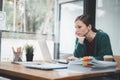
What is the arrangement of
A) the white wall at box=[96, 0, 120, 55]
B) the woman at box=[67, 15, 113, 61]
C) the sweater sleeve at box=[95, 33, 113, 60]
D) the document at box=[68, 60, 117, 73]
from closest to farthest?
the document at box=[68, 60, 117, 73]
the sweater sleeve at box=[95, 33, 113, 60]
the woman at box=[67, 15, 113, 61]
the white wall at box=[96, 0, 120, 55]

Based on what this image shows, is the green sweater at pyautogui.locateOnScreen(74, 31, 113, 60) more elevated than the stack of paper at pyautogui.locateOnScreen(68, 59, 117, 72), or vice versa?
the green sweater at pyautogui.locateOnScreen(74, 31, 113, 60)

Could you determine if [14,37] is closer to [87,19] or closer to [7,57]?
[7,57]

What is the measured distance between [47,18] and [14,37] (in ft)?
2.63

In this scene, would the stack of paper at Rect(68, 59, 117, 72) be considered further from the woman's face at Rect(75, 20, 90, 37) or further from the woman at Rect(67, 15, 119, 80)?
the woman's face at Rect(75, 20, 90, 37)

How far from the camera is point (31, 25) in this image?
4207 millimetres

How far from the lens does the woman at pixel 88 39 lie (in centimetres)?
233

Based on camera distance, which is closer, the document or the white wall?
the document

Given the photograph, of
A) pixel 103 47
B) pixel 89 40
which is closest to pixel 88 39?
pixel 89 40

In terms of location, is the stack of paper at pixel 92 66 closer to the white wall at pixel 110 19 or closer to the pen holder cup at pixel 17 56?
the pen holder cup at pixel 17 56

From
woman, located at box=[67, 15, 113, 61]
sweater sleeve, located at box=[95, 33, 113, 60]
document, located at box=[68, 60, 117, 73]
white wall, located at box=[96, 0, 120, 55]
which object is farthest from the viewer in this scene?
white wall, located at box=[96, 0, 120, 55]

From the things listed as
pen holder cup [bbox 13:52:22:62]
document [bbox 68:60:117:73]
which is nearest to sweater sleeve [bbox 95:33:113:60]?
document [bbox 68:60:117:73]

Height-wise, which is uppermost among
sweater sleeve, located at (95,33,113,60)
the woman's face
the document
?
the woman's face

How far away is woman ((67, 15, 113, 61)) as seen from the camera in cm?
233

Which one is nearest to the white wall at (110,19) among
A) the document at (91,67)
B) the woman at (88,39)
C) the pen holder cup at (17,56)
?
the woman at (88,39)
